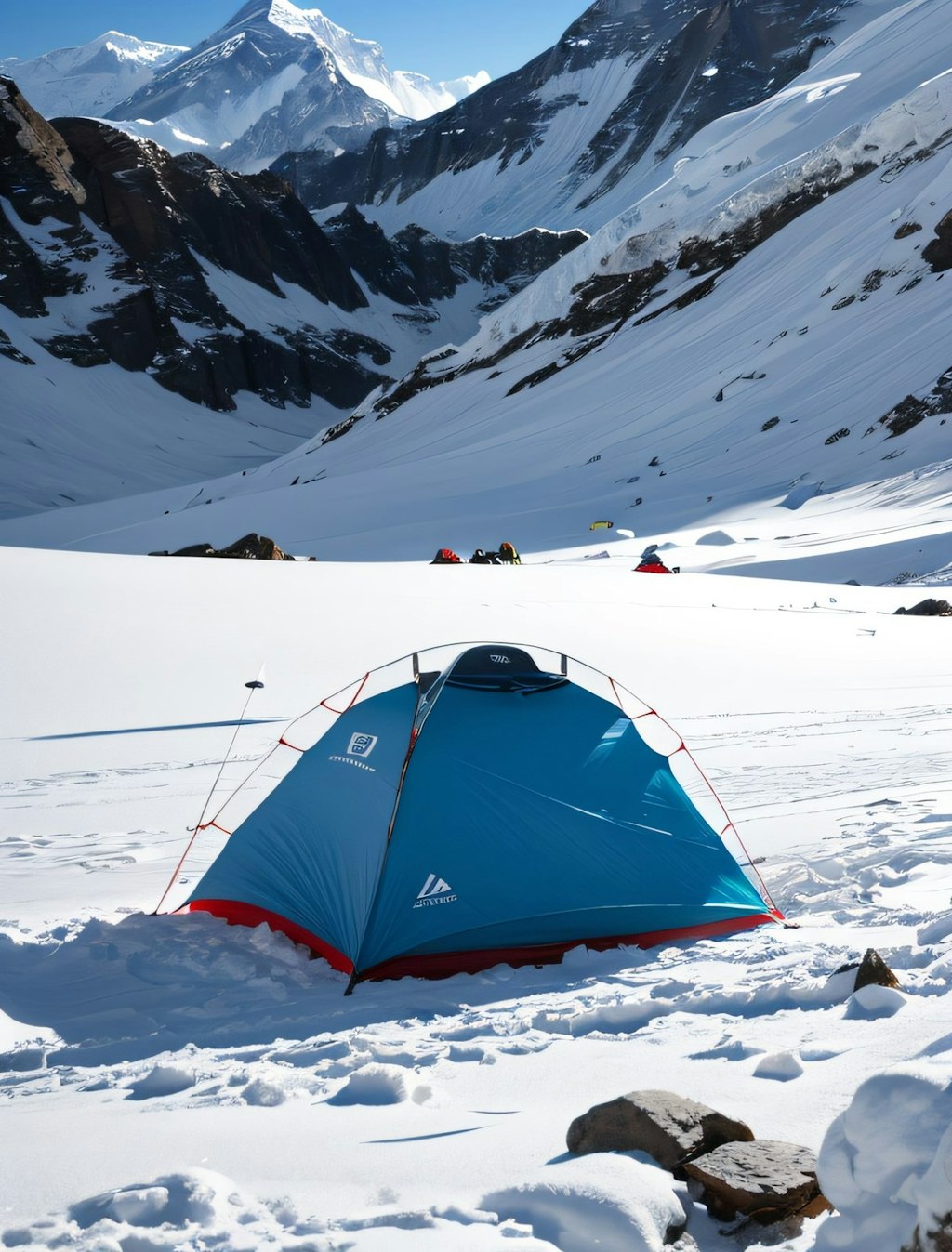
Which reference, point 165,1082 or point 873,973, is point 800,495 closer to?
point 873,973

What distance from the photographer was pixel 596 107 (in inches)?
5723

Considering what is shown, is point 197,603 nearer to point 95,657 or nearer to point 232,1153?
point 95,657

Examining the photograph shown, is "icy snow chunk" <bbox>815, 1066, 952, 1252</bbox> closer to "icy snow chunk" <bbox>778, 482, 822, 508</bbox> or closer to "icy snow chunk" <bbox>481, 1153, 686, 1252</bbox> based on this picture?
"icy snow chunk" <bbox>481, 1153, 686, 1252</bbox>

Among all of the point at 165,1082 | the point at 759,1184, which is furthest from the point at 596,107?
the point at 759,1184

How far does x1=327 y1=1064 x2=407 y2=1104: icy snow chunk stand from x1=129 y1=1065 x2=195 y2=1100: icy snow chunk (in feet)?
1.51

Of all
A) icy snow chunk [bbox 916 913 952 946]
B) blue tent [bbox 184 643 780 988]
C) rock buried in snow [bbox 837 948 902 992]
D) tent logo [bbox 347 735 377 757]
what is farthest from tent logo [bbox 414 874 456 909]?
icy snow chunk [bbox 916 913 952 946]

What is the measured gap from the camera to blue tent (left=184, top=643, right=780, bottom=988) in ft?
14.4

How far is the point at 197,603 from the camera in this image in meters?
13.2

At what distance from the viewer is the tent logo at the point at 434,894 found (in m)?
4.36

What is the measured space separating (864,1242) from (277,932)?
3.16m

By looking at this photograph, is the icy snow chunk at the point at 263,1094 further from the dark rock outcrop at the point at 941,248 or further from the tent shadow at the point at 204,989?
the dark rock outcrop at the point at 941,248

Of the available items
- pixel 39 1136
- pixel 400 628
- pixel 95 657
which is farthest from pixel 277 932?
pixel 400 628

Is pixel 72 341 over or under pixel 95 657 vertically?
over

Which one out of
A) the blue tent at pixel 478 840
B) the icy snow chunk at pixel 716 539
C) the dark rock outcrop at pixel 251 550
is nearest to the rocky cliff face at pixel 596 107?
the icy snow chunk at pixel 716 539
